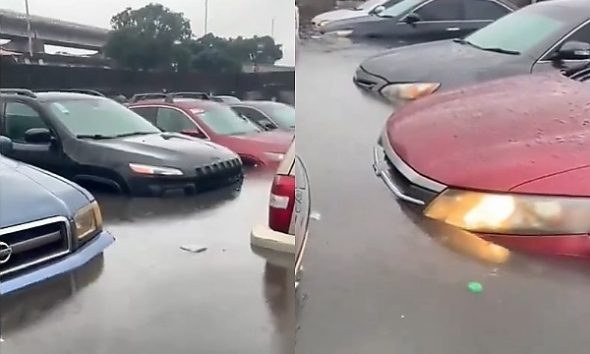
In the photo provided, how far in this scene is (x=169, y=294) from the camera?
158cm

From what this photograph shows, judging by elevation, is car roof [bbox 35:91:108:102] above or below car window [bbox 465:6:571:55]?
below

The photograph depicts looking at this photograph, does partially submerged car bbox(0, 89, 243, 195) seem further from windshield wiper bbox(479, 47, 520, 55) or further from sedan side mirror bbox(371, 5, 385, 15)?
windshield wiper bbox(479, 47, 520, 55)

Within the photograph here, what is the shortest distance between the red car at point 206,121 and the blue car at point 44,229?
10.0 inches

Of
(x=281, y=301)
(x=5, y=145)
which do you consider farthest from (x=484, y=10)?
(x=5, y=145)

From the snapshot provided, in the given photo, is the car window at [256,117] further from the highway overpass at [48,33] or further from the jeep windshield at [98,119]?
the highway overpass at [48,33]

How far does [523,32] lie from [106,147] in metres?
0.97

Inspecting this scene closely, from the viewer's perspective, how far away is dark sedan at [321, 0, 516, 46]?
4.85 feet

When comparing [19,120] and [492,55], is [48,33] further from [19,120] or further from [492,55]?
[492,55]

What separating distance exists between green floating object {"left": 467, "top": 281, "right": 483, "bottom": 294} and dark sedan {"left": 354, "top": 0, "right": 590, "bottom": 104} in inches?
16.3

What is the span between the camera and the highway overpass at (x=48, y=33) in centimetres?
160

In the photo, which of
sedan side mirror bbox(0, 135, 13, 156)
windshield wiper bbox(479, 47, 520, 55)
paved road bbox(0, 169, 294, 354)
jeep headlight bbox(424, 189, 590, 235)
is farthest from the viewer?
sedan side mirror bbox(0, 135, 13, 156)

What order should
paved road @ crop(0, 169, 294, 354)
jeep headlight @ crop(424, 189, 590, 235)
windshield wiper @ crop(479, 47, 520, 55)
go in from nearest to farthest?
jeep headlight @ crop(424, 189, 590, 235) → windshield wiper @ crop(479, 47, 520, 55) → paved road @ crop(0, 169, 294, 354)

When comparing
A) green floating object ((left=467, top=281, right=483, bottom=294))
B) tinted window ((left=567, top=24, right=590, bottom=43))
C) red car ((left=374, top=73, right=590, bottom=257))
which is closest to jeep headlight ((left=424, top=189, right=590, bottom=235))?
red car ((left=374, top=73, right=590, bottom=257))

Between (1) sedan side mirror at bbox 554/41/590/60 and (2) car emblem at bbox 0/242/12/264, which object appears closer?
(1) sedan side mirror at bbox 554/41/590/60
